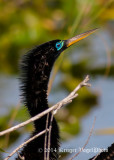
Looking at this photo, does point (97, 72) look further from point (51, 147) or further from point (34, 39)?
point (51, 147)

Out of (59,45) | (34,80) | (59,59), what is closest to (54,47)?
(59,45)

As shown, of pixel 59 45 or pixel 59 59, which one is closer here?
pixel 59 45

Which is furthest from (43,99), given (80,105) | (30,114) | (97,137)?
(80,105)

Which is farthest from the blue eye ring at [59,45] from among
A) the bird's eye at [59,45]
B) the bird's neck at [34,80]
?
the bird's neck at [34,80]

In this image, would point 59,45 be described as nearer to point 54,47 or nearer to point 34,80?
point 54,47

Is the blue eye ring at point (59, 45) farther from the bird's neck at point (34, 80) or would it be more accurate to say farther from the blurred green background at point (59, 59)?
the blurred green background at point (59, 59)

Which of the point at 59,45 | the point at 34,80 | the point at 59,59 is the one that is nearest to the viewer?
the point at 34,80
